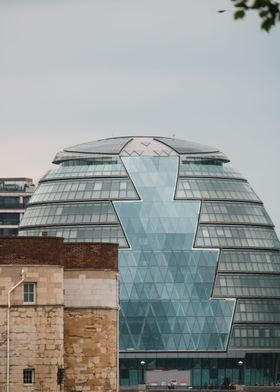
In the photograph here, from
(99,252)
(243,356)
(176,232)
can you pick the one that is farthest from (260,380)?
(99,252)

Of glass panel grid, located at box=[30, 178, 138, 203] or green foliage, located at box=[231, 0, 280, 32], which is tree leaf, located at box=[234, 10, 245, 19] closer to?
green foliage, located at box=[231, 0, 280, 32]

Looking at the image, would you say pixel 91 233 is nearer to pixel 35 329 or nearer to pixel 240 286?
pixel 240 286

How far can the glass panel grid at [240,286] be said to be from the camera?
19525cm

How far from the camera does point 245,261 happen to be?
197375 millimetres

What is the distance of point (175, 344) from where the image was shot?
19100 centimetres

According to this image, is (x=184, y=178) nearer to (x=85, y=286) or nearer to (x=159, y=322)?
(x=159, y=322)

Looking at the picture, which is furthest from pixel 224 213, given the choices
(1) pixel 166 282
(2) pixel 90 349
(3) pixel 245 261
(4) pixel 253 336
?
(2) pixel 90 349

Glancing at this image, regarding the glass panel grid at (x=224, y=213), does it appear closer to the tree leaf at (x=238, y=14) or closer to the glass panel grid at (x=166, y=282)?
the glass panel grid at (x=166, y=282)

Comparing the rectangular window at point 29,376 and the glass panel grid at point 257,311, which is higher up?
the glass panel grid at point 257,311

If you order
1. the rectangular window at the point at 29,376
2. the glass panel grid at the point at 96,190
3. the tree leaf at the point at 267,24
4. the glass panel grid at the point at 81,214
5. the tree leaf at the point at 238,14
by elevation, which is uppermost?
the glass panel grid at the point at 96,190

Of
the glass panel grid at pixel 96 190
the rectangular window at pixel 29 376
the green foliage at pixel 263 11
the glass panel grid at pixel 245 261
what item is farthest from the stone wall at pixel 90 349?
the glass panel grid at pixel 245 261

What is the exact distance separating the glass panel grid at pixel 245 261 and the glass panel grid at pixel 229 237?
843 mm

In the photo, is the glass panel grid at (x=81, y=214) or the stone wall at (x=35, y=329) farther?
the glass panel grid at (x=81, y=214)

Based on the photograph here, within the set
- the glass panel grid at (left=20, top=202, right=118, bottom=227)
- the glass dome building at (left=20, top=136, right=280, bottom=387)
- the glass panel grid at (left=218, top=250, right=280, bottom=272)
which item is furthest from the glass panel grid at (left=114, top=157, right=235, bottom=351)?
the glass panel grid at (left=218, top=250, right=280, bottom=272)
